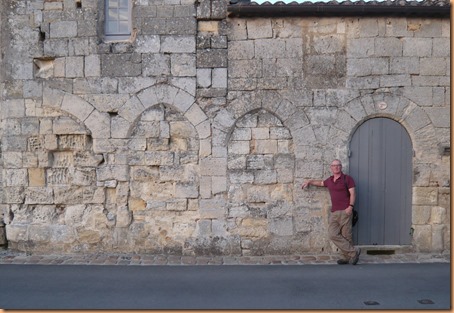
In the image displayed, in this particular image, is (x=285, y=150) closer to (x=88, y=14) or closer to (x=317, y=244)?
(x=317, y=244)

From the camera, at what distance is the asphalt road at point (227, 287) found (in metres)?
4.91

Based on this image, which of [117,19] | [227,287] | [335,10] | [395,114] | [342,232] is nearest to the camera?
[227,287]

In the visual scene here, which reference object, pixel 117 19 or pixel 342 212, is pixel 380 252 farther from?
pixel 117 19

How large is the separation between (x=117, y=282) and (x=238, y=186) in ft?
7.47

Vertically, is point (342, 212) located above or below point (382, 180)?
below

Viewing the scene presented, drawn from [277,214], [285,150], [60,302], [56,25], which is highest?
[56,25]

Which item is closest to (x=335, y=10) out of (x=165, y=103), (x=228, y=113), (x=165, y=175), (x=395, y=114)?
(x=395, y=114)

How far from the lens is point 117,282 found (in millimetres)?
5660

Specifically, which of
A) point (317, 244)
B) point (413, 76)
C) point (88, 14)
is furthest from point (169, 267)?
point (413, 76)

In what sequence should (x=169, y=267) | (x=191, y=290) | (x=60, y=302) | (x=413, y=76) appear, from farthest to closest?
(x=413, y=76), (x=169, y=267), (x=191, y=290), (x=60, y=302)

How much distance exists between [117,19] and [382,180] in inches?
188

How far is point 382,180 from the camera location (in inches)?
276

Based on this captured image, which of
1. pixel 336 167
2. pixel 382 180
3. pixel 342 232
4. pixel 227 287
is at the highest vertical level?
pixel 336 167

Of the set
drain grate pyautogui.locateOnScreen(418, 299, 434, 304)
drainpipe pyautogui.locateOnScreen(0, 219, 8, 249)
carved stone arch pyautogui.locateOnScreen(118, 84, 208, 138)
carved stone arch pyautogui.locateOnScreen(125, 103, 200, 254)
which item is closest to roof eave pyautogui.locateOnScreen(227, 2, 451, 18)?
carved stone arch pyautogui.locateOnScreen(118, 84, 208, 138)
